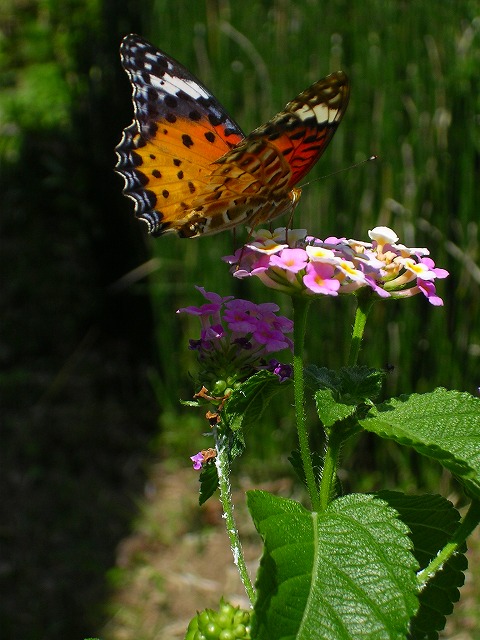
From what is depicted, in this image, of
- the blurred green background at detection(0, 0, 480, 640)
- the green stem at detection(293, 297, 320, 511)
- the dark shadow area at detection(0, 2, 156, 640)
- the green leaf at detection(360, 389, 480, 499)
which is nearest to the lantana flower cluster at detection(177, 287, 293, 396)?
the green stem at detection(293, 297, 320, 511)

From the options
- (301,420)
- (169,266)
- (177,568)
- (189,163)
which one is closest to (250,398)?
(301,420)

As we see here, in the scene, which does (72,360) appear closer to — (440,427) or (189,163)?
(189,163)

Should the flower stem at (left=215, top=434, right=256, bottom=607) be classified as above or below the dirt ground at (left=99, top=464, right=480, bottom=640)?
above

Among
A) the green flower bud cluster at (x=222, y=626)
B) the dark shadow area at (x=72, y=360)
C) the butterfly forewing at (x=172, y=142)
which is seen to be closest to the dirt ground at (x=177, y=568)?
the dark shadow area at (x=72, y=360)

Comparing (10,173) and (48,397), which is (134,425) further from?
(10,173)

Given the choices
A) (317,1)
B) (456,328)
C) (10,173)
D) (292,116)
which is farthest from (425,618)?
(10,173)

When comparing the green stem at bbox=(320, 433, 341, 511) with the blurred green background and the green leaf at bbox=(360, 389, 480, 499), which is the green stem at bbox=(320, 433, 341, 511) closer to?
the green leaf at bbox=(360, 389, 480, 499)
